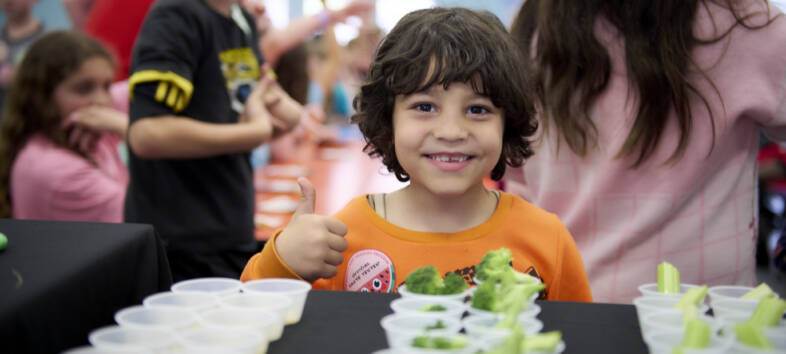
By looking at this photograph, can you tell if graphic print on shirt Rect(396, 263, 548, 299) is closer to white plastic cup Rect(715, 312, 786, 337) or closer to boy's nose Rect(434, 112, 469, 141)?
boy's nose Rect(434, 112, 469, 141)

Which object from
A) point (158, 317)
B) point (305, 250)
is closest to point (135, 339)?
point (158, 317)

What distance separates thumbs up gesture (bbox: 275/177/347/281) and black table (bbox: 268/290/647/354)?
0.41 feet

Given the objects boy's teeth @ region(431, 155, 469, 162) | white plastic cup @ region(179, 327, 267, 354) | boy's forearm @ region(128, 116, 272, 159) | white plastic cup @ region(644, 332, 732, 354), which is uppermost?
boy's teeth @ region(431, 155, 469, 162)

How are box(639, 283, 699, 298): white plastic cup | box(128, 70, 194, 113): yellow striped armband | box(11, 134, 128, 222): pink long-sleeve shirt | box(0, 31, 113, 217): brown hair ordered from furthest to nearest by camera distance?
box(0, 31, 113, 217): brown hair → box(11, 134, 128, 222): pink long-sleeve shirt → box(128, 70, 194, 113): yellow striped armband → box(639, 283, 699, 298): white plastic cup

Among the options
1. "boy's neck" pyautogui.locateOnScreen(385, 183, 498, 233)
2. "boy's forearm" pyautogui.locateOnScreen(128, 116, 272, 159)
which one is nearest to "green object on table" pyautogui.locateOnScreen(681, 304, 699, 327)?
"boy's neck" pyautogui.locateOnScreen(385, 183, 498, 233)

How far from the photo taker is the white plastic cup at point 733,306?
3.19ft

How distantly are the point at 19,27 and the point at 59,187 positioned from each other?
2836 millimetres

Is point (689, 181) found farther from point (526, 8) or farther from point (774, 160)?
point (774, 160)

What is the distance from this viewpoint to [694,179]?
1.65 metres

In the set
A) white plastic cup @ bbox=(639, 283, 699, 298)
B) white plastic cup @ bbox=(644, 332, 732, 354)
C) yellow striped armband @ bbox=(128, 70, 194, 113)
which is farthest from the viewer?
yellow striped armband @ bbox=(128, 70, 194, 113)

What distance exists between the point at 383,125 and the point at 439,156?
216 mm

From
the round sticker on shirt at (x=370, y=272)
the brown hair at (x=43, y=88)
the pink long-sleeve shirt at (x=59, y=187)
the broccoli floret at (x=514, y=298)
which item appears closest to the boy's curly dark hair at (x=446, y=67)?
the round sticker on shirt at (x=370, y=272)

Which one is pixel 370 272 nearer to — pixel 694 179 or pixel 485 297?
pixel 485 297

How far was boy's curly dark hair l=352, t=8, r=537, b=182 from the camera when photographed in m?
1.35
